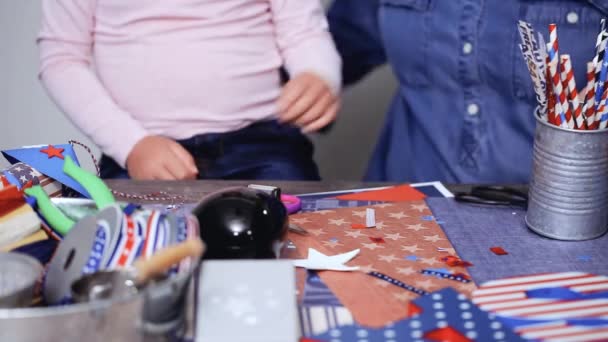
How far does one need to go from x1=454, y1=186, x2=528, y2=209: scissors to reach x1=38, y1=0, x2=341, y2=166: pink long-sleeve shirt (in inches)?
11.4

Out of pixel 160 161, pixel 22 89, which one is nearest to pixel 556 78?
pixel 160 161

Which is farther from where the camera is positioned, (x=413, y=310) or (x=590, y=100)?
(x=590, y=100)

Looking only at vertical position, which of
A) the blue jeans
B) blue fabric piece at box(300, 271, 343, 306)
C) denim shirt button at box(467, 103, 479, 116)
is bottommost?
the blue jeans

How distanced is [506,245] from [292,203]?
22 centimetres

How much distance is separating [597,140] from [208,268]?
39 cm

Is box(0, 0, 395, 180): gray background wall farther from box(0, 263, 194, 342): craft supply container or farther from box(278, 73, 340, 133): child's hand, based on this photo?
box(0, 263, 194, 342): craft supply container

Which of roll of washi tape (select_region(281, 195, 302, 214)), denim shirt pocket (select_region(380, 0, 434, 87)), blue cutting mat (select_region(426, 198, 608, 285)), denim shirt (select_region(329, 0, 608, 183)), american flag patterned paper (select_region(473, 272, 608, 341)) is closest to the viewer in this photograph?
american flag patterned paper (select_region(473, 272, 608, 341))

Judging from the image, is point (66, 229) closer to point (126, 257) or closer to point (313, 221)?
point (126, 257)

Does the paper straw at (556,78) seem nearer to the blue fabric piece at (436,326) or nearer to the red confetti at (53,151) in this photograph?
the blue fabric piece at (436,326)

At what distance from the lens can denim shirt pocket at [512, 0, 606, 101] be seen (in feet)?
3.20

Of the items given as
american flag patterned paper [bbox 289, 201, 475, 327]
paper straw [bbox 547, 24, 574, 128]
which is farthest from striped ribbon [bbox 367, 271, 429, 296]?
paper straw [bbox 547, 24, 574, 128]

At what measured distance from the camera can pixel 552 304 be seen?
1.96 ft

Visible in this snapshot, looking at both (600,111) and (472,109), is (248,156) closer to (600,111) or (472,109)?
(472,109)

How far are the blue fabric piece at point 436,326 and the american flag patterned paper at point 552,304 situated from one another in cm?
1
